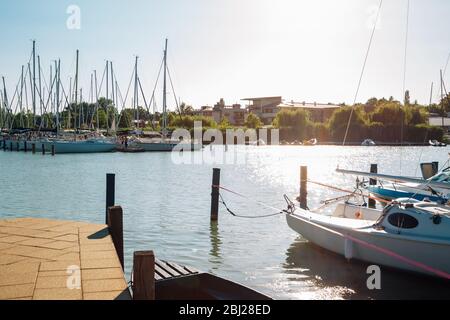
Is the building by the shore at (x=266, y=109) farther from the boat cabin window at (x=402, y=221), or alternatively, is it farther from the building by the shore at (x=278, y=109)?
the boat cabin window at (x=402, y=221)

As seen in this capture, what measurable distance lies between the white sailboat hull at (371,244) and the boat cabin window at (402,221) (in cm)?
39

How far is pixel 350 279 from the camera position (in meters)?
13.7

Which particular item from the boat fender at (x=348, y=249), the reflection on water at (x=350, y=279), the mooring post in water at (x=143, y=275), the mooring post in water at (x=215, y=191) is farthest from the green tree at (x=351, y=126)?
the mooring post in water at (x=143, y=275)

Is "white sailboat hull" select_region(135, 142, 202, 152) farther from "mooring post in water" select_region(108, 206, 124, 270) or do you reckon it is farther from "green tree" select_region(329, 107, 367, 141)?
"mooring post in water" select_region(108, 206, 124, 270)

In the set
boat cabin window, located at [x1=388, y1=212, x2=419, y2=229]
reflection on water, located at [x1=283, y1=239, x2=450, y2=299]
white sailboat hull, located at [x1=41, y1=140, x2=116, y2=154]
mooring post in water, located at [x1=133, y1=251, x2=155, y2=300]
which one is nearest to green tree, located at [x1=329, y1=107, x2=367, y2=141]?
white sailboat hull, located at [x1=41, y1=140, x2=116, y2=154]

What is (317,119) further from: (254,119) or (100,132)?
(100,132)

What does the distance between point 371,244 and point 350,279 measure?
121 centimetres

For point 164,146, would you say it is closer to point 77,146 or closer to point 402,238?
point 77,146

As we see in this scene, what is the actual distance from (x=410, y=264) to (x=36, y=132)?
3299 inches

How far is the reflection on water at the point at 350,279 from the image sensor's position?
12.6 m

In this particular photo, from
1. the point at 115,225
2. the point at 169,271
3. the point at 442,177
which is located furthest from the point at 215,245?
the point at 442,177

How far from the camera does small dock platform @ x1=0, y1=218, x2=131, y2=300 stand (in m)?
7.23

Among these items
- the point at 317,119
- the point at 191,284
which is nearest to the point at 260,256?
the point at 191,284

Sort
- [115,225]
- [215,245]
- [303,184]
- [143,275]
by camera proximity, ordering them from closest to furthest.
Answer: [143,275]
[115,225]
[215,245]
[303,184]
